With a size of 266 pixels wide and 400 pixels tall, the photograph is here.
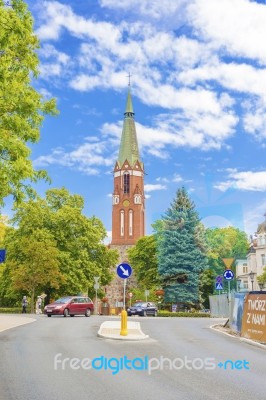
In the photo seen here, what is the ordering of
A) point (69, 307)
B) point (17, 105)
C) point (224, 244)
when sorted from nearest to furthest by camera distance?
point (17, 105) < point (69, 307) < point (224, 244)

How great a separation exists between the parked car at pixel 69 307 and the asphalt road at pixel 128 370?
57.7ft

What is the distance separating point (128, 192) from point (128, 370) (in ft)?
314

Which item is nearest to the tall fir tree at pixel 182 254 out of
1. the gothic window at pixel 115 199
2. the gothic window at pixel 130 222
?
the gothic window at pixel 130 222

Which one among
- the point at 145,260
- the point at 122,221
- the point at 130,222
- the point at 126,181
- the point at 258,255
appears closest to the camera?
Result: the point at 258,255

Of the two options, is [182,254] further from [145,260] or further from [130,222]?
[130,222]

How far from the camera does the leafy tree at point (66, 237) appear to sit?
4838 cm

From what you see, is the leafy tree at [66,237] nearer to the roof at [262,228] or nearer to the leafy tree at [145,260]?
the leafy tree at [145,260]

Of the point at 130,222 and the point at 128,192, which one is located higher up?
the point at 128,192

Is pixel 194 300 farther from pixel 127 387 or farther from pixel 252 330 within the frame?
pixel 127 387

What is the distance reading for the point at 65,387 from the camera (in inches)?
314

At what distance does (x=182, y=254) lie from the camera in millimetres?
52469

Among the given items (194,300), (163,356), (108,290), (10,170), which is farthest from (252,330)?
(108,290)

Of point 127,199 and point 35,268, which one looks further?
point 127,199

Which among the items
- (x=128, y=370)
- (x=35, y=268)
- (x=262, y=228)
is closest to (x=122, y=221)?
(x=262, y=228)
